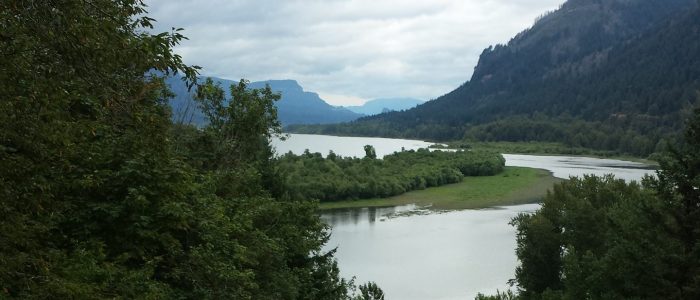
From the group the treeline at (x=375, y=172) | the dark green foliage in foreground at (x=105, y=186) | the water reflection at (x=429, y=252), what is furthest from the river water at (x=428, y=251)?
the dark green foliage in foreground at (x=105, y=186)

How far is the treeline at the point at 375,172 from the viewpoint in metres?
78.2

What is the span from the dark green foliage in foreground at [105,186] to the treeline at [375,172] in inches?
2091

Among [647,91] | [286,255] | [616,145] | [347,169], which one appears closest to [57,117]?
[286,255]

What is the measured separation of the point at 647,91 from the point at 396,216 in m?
169

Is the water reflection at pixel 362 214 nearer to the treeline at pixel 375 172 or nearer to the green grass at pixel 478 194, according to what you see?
the green grass at pixel 478 194

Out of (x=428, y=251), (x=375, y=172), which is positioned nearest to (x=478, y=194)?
(x=375, y=172)

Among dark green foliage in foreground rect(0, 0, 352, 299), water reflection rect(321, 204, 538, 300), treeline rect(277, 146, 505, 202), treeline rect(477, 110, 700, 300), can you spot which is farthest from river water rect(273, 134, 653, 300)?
dark green foliage in foreground rect(0, 0, 352, 299)

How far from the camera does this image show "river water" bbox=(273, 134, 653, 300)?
119ft

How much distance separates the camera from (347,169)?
87.9 meters

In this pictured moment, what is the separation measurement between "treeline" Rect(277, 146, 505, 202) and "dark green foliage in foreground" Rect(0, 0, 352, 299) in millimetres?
53123

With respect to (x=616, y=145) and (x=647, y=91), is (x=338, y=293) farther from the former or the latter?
(x=647, y=91)

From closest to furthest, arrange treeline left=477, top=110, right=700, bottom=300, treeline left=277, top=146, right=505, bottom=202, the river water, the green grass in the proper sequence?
1. treeline left=477, top=110, right=700, bottom=300
2. the river water
3. the green grass
4. treeline left=277, top=146, right=505, bottom=202

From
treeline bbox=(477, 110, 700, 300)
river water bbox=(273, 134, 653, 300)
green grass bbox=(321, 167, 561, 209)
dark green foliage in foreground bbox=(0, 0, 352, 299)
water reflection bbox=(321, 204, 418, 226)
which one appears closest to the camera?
dark green foliage in foreground bbox=(0, 0, 352, 299)

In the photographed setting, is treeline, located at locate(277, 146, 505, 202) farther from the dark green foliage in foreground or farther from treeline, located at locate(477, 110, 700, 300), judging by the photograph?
the dark green foliage in foreground
